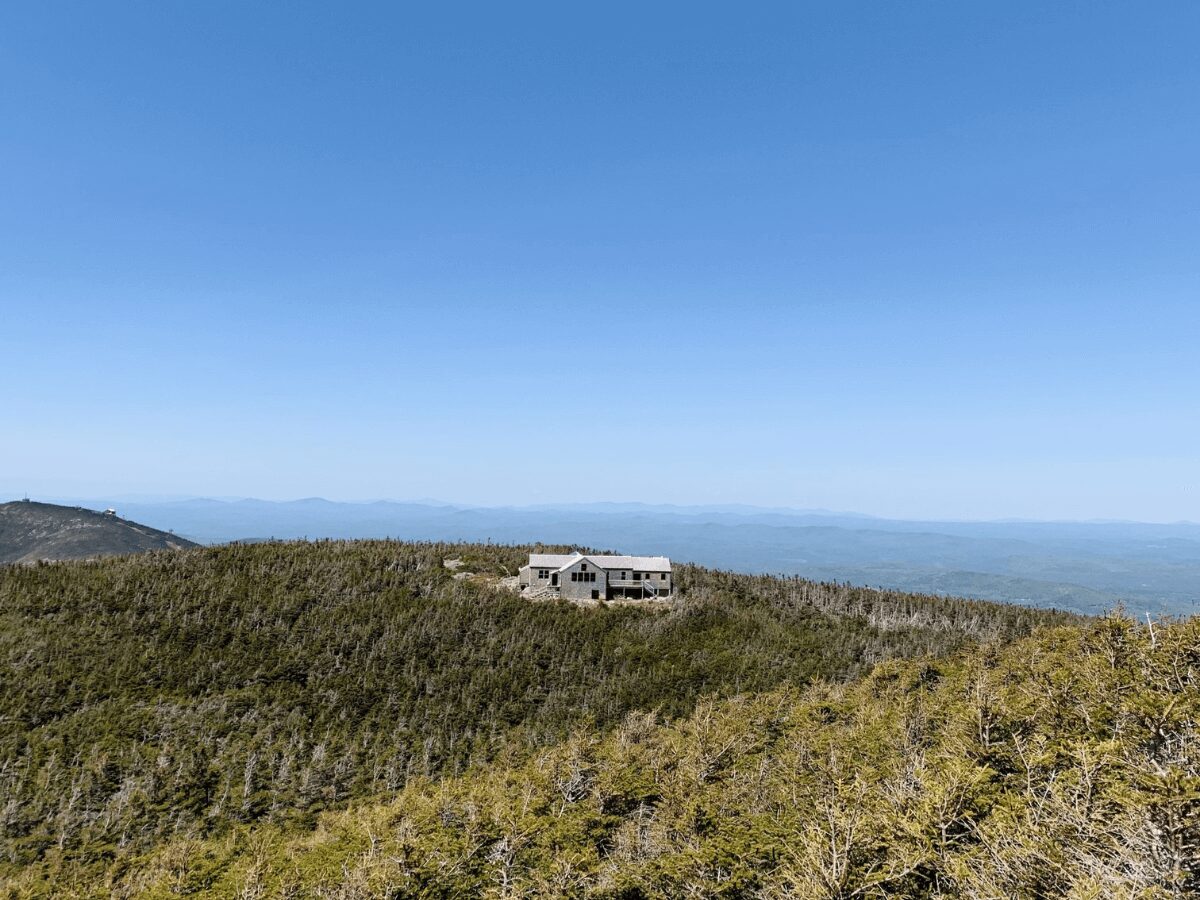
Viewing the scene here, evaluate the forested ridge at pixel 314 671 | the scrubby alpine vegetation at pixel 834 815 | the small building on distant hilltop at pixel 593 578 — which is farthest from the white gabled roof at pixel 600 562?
the scrubby alpine vegetation at pixel 834 815

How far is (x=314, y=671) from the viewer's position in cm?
7644

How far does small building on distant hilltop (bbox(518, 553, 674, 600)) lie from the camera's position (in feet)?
337

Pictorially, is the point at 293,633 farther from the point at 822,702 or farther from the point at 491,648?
the point at 822,702

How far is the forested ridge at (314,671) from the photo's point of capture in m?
51.9

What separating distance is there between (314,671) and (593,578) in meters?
46.8

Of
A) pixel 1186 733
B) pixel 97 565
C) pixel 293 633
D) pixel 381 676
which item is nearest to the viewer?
pixel 1186 733

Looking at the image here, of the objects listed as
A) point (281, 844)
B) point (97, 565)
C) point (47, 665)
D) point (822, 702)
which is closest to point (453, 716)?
point (281, 844)

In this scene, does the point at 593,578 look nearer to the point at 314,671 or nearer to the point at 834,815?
the point at 314,671

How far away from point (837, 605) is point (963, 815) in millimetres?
99752

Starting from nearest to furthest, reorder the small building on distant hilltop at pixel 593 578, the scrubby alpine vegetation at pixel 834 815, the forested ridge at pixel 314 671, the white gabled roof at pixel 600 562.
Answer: the scrubby alpine vegetation at pixel 834 815 < the forested ridge at pixel 314 671 < the small building on distant hilltop at pixel 593 578 < the white gabled roof at pixel 600 562

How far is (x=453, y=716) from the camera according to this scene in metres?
69.9

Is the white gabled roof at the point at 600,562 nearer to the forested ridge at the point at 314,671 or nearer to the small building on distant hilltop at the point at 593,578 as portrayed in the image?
the small building on distant hilltop at the point at 593,578

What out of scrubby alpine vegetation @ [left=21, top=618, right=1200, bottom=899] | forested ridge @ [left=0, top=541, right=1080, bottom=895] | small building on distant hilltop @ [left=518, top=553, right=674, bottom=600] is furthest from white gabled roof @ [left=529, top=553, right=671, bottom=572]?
scrubby alpine vegetation @ [left=21, top=618, right=1200, bottom=899]

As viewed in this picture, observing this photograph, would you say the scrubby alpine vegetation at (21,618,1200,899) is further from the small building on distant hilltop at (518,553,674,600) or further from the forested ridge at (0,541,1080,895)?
the small building on distant hilltop at (518,553,674,600)
